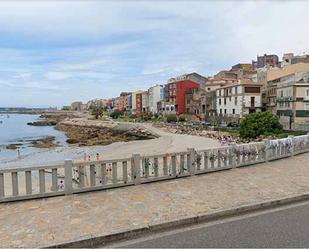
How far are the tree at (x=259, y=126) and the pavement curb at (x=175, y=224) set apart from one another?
3404 centimetres

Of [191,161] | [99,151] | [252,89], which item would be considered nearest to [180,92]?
[252,89]

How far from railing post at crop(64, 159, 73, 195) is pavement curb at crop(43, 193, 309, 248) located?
8.42 ft

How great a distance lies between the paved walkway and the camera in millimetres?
5632

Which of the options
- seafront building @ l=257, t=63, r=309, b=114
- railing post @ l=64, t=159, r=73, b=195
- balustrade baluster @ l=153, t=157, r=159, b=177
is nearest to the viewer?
railing post @ l=64, t=159, r=73, b=195

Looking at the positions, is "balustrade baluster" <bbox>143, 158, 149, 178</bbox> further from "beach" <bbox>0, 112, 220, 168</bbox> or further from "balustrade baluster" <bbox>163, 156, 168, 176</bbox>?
"beach" <bbox>0, 112, 220, 168</bbox>

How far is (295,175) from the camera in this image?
10.0 meters

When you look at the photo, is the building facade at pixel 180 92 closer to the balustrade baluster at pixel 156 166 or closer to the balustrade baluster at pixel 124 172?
the balustrade baluster at pixel 156 166

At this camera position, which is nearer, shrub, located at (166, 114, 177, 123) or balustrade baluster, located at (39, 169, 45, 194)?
balustrade baluster, located at (39, 169, 45, 194)

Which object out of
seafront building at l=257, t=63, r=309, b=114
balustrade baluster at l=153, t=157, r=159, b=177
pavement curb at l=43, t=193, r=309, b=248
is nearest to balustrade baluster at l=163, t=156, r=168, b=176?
balustrade baluster at l=153, t=157, r=159, b=177

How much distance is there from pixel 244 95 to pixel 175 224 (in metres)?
58.8

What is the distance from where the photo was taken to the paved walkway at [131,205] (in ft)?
18.5

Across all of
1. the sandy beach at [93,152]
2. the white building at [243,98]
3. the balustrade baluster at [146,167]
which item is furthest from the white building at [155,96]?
the balustrade baluster at [146,167]

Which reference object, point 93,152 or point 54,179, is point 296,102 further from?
point 54,179

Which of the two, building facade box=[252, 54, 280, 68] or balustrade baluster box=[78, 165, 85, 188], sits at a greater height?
building facade box=[252, 54, 280, 68]
